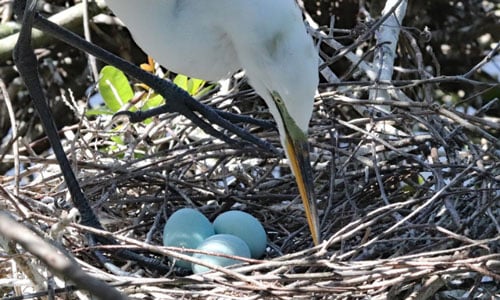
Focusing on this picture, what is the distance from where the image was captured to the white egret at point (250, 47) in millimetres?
1582

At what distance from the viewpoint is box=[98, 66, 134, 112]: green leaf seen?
2.30 metres

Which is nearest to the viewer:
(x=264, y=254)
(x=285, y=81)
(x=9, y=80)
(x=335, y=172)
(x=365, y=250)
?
(x=285, y=81)

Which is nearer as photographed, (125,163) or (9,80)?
(125,163)

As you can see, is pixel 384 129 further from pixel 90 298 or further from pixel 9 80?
pixel 9 80

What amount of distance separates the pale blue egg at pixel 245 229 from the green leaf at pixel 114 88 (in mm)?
633

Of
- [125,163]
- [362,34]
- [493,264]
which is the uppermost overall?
[362,34]

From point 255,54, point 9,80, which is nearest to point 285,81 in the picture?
point 255,54

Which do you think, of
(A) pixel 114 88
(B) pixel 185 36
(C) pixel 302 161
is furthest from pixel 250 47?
(A) pixel 114 88

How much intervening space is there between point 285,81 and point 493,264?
0.48m

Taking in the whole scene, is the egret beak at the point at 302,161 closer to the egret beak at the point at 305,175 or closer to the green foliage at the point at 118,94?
the egret beak at the point at 305,175

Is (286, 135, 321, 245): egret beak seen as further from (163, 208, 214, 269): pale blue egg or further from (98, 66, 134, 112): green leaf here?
(98, 66, 134, 112): green leaf

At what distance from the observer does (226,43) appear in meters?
1.70

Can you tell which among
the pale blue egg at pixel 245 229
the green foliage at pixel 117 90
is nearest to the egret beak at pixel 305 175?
the pale blue egg at pixel 245 229

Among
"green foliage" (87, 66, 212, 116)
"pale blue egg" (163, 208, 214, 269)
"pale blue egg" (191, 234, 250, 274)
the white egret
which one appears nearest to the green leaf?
"green foliage" (87, 66, 212, 116)
